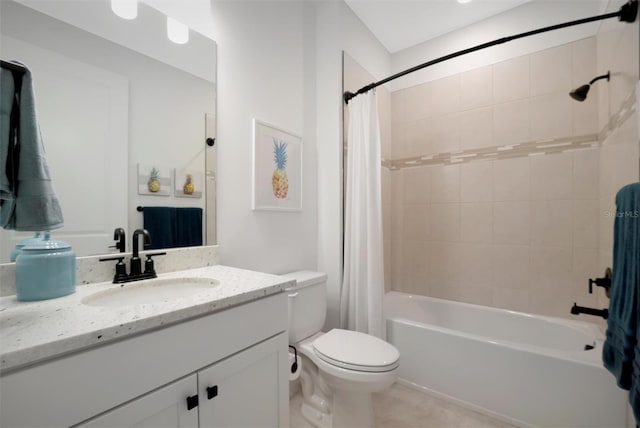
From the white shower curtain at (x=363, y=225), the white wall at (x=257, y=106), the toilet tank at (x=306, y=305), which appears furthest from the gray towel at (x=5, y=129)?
the white shower curtain at (x=363, y=225)

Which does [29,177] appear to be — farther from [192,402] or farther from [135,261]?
[192,402]

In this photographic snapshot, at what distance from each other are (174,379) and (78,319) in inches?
10.9

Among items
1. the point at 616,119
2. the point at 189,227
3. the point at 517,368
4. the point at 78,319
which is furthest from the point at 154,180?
the point at 616,119

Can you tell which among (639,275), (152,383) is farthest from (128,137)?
(639,275)

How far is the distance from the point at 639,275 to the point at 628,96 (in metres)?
0.95

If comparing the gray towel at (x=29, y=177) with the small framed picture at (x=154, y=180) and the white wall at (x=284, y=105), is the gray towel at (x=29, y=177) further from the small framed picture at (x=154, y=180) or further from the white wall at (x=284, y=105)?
the white wall at (x=284, y=105)

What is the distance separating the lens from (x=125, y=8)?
107 centimetres

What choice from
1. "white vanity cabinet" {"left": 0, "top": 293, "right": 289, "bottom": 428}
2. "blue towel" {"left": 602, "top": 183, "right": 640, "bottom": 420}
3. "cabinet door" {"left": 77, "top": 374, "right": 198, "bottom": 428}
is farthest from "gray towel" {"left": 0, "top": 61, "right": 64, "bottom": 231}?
"blue towel" {"left": 602, "top": 183, "right": 640, "bottom": 420}

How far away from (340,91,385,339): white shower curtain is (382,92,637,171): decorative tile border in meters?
0.69

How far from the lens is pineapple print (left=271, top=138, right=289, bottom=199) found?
5.43 ft

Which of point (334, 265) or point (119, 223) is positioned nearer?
point (119, 223)

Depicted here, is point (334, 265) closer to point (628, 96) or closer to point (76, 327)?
point (76, 327)

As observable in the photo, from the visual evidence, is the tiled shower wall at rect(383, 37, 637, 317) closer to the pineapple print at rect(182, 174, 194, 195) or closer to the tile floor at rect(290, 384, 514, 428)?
the tile floor at rect(290, 384, 514, 428)

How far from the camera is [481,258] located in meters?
2.10
